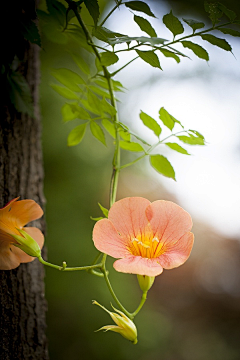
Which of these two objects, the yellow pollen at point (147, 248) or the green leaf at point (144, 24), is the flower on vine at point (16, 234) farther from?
the green leaf at point (144, 24)

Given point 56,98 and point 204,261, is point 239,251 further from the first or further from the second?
point 56,98

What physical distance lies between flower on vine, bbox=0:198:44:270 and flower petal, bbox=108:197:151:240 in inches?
4.0

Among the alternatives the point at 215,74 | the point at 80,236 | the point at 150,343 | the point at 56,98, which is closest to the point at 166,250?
the point at 80,236

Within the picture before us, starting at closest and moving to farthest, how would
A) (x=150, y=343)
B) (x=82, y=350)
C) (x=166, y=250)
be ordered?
(x=166, y=250)
(x=82, y=350)
(x=150, y=343)

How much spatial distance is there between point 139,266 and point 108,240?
50 mm

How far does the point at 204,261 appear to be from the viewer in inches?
78.2

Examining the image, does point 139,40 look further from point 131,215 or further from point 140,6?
point 131,215

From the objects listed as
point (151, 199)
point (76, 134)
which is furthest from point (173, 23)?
point (151, 199)

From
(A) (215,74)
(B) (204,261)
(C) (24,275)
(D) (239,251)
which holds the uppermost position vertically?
(A) (215,74)

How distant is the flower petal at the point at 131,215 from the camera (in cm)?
33

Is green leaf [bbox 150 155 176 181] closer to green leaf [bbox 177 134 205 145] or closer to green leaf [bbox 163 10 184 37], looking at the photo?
green leaf [bbox 177 134 205 145]

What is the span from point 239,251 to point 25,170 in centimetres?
179

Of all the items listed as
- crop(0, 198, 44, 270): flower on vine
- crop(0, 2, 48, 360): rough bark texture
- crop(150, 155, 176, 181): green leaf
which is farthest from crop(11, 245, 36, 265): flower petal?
crop(150, 155, 176, 181): green leaf

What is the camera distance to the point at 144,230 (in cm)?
34
